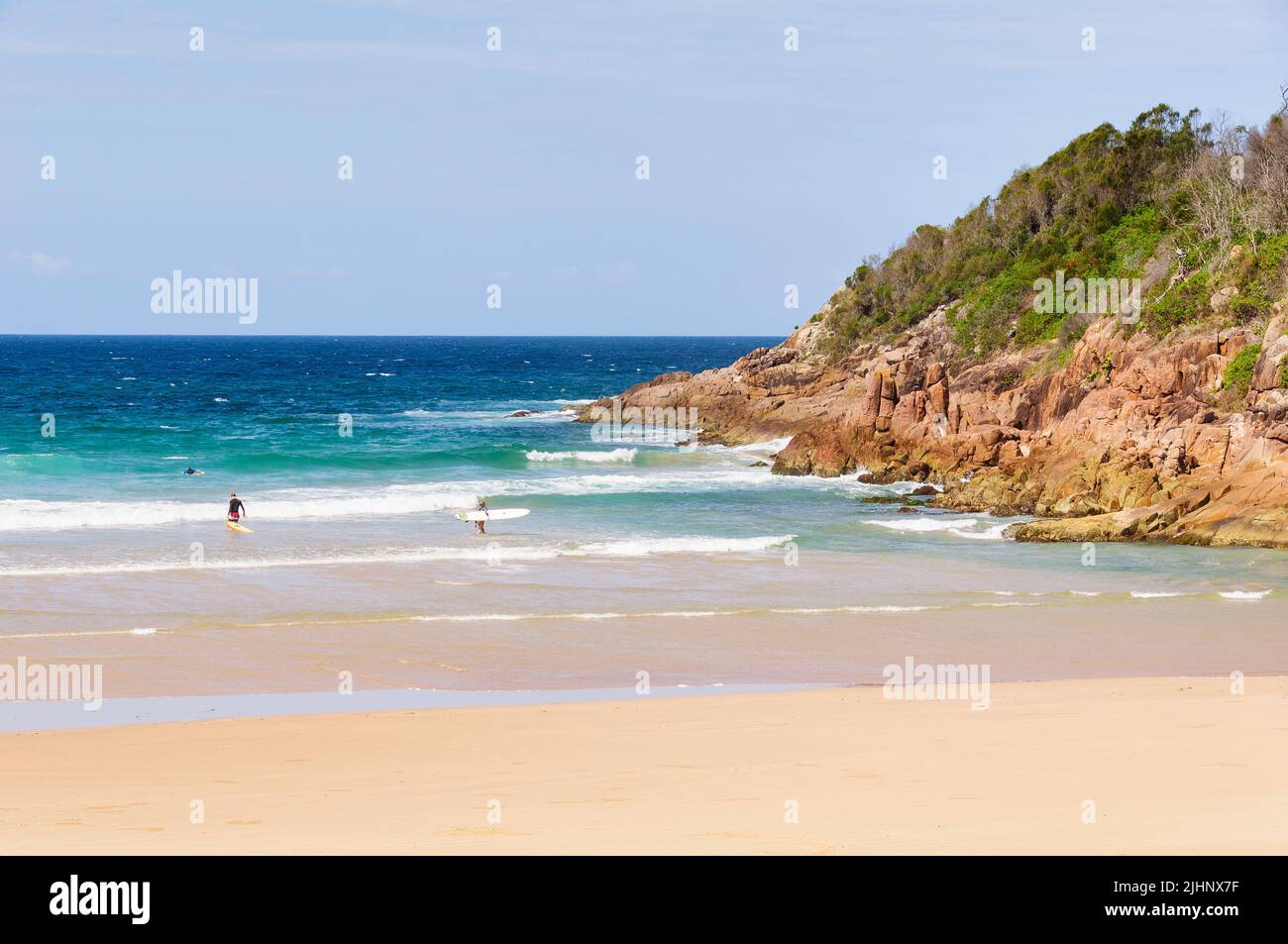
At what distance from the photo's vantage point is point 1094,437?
98.6 ft

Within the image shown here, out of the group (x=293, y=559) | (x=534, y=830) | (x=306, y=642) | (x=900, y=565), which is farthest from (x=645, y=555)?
(x=534, y=830)

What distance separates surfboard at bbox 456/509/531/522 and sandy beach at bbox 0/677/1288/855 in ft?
47.1

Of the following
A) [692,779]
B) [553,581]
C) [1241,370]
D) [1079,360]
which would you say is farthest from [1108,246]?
[692,779]

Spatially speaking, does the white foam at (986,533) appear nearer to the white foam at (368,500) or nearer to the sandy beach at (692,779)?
the white foam at (368,500)

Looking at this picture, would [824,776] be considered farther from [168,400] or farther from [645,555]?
[168,400]

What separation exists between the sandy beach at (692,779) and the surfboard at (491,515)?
14.3m

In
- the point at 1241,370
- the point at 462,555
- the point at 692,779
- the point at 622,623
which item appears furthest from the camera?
the point at 1241,370

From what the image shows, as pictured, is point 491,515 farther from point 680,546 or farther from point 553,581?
point 553,581

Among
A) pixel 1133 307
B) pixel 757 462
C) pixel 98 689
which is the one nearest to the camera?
pixel 98 689

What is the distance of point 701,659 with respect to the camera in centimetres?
1659

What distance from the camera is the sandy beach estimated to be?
8516 millimetres

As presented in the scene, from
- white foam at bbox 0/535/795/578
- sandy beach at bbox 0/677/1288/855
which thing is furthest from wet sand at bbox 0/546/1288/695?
sandy beach at bbox 0/677/1288/855

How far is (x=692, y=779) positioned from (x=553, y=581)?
1183 centimetres

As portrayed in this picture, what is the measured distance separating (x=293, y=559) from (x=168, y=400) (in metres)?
49.9
